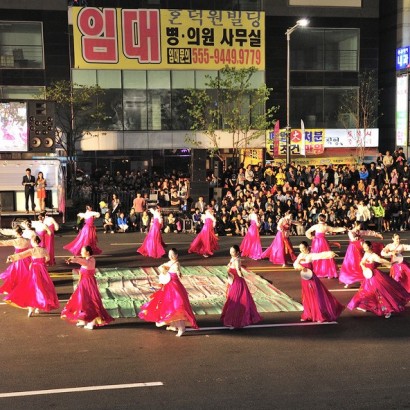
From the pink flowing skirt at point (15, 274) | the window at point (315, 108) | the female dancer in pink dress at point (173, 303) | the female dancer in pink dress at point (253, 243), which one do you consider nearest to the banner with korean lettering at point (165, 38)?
the window at point (315, 108)

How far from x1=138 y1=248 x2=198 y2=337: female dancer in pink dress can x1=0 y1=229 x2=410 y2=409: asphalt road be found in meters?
0.25

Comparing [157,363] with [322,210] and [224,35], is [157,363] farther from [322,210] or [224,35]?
[224,35]

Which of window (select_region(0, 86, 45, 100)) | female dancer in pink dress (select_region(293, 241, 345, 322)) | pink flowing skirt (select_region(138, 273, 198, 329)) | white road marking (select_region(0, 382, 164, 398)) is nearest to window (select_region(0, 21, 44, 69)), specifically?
window (select_region(0, 86, 45, 100))

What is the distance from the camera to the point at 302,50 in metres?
39.8

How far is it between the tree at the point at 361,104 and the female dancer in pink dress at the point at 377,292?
2866 centimetres

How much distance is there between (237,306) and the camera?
11.4 meters

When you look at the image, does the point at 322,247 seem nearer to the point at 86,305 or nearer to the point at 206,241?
the point at 206,241

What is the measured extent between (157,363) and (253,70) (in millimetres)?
29440

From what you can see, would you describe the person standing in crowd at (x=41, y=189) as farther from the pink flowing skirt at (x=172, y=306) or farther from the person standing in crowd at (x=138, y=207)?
the pink flowing skirt at (x=172, y=306)

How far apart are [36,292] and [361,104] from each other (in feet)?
106

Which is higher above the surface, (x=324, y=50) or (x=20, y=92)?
(x=324, y=50)

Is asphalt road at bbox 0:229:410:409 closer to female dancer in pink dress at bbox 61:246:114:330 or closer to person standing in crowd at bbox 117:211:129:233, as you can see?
female dancer in pink dress at bbox 61:246:114:330

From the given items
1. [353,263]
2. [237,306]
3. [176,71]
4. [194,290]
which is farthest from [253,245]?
[176,71]

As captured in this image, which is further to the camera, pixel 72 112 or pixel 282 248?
pixel 72 112
